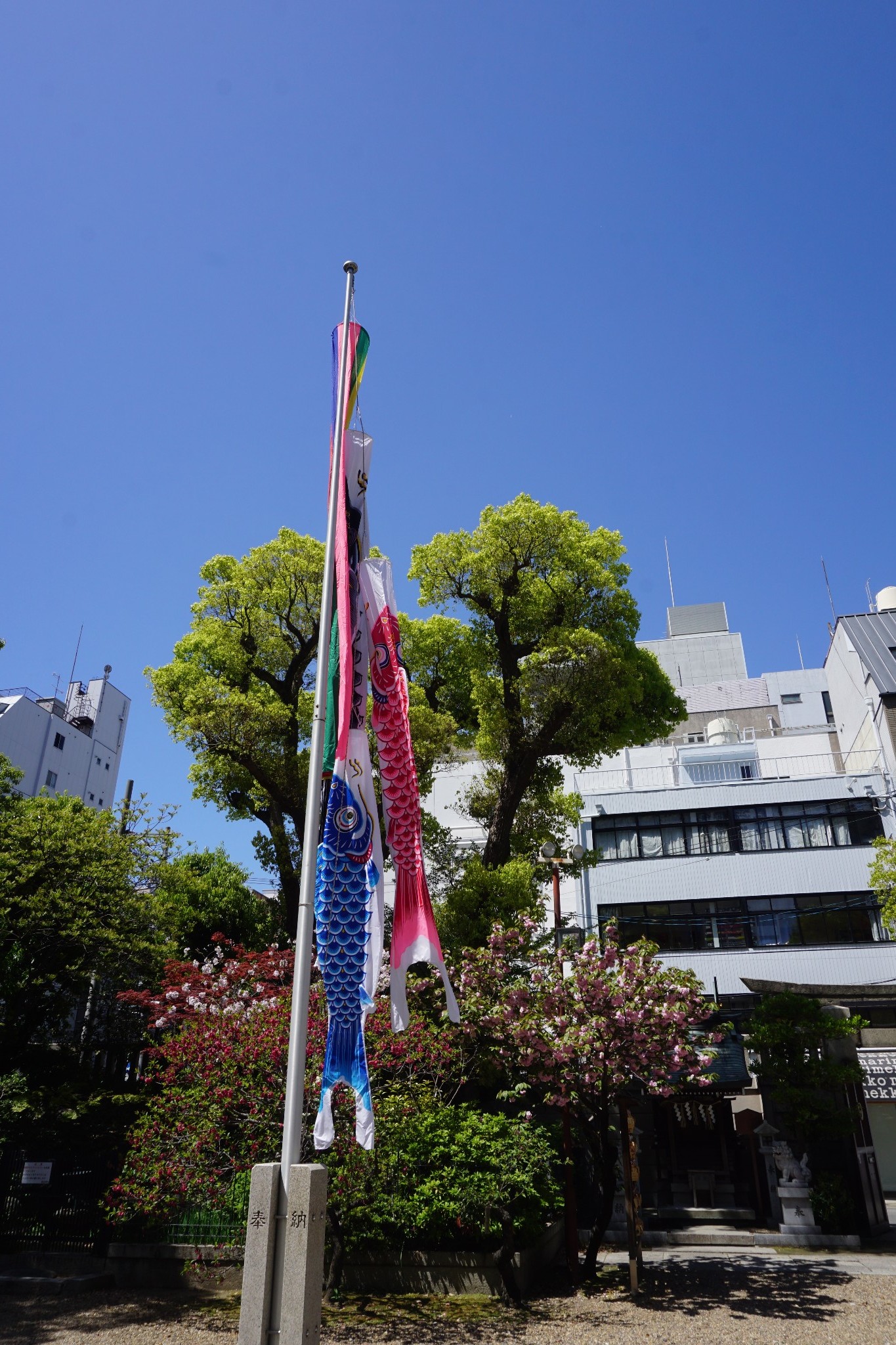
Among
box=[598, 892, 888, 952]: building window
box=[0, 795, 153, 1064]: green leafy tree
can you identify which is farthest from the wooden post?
box=[598, 892, 888, 952]: building window

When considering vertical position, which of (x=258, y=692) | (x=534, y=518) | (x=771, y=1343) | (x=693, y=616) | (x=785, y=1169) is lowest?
(x=771, y=1343)

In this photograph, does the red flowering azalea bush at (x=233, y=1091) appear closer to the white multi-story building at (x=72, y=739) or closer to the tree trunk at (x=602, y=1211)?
the tree trunk at (x=602, y=1211)

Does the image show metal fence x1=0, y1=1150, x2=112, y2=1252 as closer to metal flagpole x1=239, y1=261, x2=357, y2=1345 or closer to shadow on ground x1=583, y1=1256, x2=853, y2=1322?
shadow on ground x1=583, y1=1256, x2=853, y2=1322

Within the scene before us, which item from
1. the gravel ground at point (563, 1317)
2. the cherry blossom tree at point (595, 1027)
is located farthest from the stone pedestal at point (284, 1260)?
the cherry blossom tree at point (595, 1027)

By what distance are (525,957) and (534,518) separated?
29.4ft

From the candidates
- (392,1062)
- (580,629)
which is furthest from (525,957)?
(580,629)

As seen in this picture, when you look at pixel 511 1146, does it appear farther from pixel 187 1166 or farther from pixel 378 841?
pixel 378 841

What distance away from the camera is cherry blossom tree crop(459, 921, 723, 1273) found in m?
13.0

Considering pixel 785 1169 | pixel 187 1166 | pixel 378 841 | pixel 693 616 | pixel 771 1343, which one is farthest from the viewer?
pixel 693 616

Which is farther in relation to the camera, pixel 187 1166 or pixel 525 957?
pixel 525 957

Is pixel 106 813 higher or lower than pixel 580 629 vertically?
lower

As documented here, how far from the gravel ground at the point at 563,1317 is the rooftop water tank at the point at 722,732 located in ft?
90.3

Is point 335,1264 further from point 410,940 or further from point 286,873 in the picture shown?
point 286,873

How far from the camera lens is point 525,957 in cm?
1588
